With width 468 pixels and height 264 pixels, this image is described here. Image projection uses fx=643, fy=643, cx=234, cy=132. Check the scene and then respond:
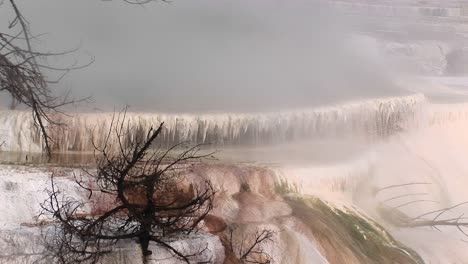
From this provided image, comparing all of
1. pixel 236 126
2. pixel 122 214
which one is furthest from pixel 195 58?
pixel 122 214

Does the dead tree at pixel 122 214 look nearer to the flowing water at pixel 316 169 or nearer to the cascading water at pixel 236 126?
the flowing water at pixel 316 169

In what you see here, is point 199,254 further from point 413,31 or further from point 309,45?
point 413,31

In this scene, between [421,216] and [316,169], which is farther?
[421,216]

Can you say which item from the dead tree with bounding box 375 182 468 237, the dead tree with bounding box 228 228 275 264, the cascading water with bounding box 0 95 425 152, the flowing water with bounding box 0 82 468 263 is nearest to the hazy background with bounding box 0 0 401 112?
the cascading water with bounding box 0 95 425 152

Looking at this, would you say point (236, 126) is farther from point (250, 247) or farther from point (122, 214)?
point (122, 214)

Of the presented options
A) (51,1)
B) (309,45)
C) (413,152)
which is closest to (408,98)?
(413,152)

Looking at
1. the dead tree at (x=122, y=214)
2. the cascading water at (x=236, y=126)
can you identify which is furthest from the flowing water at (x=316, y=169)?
the dead tree at (x=122, y=214)
